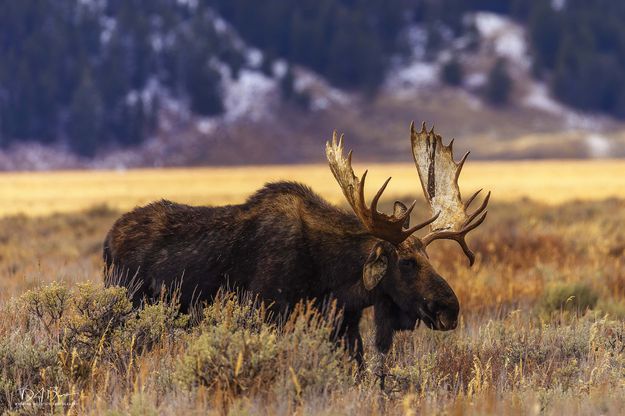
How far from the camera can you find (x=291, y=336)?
20.2 feet

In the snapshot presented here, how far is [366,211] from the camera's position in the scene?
21.9 ft

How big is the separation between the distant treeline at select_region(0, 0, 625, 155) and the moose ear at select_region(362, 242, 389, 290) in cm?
8311

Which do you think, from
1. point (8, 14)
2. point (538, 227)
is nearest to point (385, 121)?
point (8, 14)

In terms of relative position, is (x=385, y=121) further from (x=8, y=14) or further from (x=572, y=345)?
(x=572, y=345)

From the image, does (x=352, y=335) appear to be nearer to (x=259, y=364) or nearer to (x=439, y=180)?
(x=439, y=180)

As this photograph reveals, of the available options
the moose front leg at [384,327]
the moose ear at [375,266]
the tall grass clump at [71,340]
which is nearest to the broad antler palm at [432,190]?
the moose ear at [375,266]

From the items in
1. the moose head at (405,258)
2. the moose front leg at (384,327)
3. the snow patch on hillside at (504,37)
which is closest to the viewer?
the moose head at (405,258)

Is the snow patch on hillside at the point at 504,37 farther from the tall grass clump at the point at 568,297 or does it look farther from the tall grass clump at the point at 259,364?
the tall grass clump at the point at 259,364

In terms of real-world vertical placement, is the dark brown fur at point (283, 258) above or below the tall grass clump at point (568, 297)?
above

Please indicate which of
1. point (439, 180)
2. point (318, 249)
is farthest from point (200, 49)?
point (318, 249)

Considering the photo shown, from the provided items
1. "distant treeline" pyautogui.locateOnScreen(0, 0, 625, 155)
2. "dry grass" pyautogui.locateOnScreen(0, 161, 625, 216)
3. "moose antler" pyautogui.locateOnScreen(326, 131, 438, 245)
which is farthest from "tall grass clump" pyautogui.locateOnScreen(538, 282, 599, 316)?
"distant treeline" pyautogui.locateOnScreen(0, 0, 625, 155)

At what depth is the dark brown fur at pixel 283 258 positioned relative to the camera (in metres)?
6.66

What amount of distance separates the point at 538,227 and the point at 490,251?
446 centimetres

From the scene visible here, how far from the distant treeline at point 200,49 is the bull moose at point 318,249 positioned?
81987 mm
